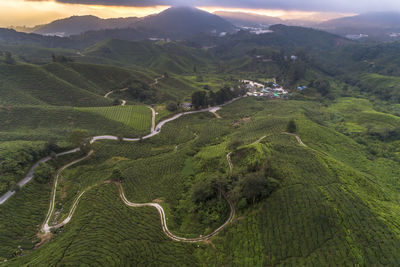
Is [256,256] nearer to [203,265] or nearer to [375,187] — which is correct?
[203,265]

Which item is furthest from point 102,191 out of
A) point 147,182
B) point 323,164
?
point 323,164

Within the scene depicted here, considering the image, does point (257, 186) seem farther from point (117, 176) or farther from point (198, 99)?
point (198, 99)

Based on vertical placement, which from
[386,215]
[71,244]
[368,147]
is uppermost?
[386,215]

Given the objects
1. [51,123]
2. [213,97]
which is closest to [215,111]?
[213,97]

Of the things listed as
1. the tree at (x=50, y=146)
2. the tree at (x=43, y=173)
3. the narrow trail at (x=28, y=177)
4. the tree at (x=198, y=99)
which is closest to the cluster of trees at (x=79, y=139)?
the narrow trail at (x=28, y=177)

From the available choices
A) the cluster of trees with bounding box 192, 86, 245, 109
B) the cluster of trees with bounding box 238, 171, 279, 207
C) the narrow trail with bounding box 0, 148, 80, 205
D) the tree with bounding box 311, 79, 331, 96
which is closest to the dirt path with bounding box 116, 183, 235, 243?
the cluster of trees with bounding box 238, 171, 279, 207

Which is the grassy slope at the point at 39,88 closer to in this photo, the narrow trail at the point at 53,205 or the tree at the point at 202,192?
the narrow trail at the point at 53,205

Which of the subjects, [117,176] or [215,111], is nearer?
[117,176]
